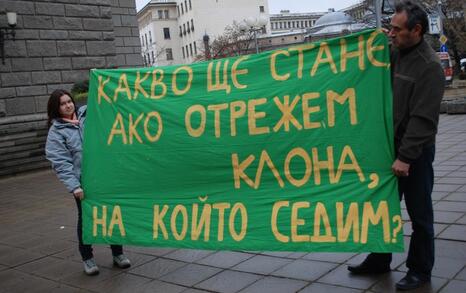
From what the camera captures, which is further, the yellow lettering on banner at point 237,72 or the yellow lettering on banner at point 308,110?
the yellow lettering on banner at point 237,72


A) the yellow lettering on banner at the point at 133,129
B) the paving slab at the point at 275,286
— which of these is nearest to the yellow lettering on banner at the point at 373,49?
the paving slab at the point at 275,286

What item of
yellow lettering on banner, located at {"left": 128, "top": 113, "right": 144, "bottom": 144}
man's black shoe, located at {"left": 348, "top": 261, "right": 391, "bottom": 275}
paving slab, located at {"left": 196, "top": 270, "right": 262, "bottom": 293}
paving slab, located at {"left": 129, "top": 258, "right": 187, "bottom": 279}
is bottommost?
paving slab, located at {"left": 129, "top": 258, "right": 187, "bottom": 279}

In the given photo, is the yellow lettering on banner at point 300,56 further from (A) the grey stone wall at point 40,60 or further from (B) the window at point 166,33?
(B) the window at point 166,33

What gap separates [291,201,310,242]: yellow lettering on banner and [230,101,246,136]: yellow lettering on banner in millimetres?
700

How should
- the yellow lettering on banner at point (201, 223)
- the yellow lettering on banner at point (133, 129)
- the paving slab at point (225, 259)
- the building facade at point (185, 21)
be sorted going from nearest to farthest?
1. the yellow lettering on banner at point (201, 223)
2. the yellow lettering on banner at point (133, 129)
3. the paving slab at point (225, 259)
4. the building facade at point (185, 21)

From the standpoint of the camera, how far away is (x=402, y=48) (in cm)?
327

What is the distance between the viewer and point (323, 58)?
3.62 m

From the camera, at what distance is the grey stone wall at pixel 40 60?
Answer: 38.7 feet

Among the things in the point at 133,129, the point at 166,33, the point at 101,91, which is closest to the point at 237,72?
the point at 133,129

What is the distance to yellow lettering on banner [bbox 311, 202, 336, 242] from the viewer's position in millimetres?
3571

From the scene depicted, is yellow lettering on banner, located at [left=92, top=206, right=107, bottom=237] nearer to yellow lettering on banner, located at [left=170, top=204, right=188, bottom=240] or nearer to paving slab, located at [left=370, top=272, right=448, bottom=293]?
yellow lettering on banner, located at [left=170, top=204, right=188, bottom=240]

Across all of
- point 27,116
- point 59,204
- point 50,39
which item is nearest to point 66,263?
point 59,204

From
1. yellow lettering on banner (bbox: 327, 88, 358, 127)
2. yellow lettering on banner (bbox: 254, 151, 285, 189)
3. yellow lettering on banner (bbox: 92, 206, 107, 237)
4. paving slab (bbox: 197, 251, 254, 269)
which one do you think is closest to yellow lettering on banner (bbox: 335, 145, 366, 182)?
yellow lettering on banner (bbox: 327, 88, 358, 127)

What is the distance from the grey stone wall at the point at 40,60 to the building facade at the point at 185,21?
66.5 m
